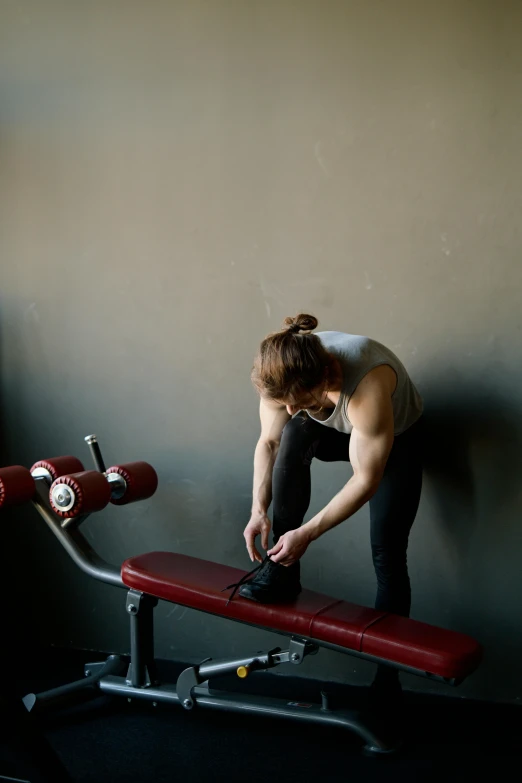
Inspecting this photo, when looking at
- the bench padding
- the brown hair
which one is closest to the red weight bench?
the bench padding

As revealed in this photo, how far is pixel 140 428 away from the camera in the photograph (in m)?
2.61

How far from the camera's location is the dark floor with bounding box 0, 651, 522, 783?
1.91 metres

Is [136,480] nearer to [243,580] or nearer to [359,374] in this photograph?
[243,580]

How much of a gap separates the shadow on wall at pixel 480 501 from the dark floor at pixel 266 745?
0.23 m

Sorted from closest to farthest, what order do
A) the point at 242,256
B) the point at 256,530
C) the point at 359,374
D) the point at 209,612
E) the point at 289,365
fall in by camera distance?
the point at 289,365 < the point at 359,374 < the point at 209,612 < the point at 256,530 < the point at 242,256

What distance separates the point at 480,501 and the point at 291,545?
27.6 inches

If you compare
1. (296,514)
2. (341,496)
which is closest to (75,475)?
(296,514)

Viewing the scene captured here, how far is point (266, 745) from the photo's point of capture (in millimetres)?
2053

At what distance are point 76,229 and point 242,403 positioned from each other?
840 millimetres

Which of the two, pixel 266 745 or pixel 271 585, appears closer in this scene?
pixel 271 585

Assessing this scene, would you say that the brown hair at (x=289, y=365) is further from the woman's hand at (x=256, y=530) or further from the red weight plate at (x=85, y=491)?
the red weight plate at (x=85, y=491)

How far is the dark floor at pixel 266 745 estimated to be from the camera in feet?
6.27

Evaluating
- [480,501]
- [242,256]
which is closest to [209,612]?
[480,501]

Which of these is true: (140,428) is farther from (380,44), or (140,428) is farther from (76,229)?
(380,44)
